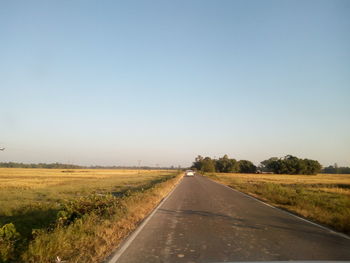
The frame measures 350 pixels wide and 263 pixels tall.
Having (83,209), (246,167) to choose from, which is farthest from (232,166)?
(83,209)

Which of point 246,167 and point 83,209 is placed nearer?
point 83,209

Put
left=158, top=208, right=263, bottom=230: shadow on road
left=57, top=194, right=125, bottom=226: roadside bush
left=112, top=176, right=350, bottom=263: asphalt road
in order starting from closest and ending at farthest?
left=112, top=176, right=350, bottom=263: asphalt road, left=158, top=208, right=263, bottom=230: shadow on road, left=57, top=194, right=125, bottom=226: roadside bush

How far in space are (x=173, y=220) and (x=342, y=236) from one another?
5.16 meters

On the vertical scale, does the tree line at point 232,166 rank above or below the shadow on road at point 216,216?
above

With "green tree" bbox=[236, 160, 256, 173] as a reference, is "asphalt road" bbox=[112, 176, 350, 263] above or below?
below

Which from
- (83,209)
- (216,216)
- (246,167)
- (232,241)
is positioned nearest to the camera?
(232,241)

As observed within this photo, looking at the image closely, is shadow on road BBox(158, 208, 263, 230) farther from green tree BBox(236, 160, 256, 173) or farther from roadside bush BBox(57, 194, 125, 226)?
green tree BBox(236, 160, 256, 173)

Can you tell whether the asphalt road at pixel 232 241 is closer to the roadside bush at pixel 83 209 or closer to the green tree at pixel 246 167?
the roadside bush at pixel 83 209

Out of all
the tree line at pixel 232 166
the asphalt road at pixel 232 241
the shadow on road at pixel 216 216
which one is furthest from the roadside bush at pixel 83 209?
the tree line at pixel 232 166

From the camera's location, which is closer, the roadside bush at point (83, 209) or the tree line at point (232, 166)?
the roadside bush at point (83, 209)

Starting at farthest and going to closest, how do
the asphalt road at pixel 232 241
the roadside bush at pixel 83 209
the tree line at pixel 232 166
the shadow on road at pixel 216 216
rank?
the tree line at pixel 232 166
the roadside bush at pixel 83 209
the shadow on road at pixel 216 216
the asphalt road at pixel 232 241

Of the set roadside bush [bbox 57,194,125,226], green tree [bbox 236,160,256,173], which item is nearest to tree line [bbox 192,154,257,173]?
green tree [bbox 236,160,256,173]

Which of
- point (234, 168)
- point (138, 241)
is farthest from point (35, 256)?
point (234, 168)

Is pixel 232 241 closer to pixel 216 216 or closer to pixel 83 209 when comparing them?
pixel 216 216
